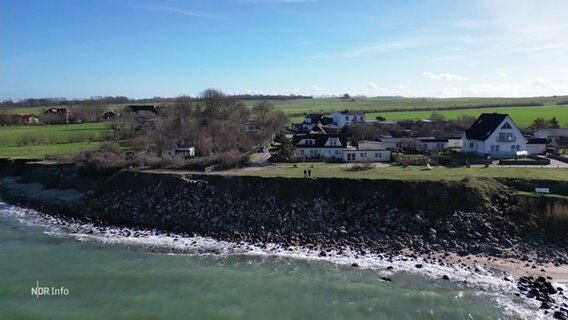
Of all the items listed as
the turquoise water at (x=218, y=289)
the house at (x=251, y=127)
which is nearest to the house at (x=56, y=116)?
the house at (x=251, y=127)

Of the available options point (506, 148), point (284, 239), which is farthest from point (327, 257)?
point (506, 148)

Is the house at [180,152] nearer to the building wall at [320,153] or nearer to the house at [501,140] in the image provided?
the building wall at [320,153]

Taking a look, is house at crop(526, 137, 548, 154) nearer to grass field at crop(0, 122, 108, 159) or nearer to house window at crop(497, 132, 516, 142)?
house window at crop(497, 132, 516, 142)

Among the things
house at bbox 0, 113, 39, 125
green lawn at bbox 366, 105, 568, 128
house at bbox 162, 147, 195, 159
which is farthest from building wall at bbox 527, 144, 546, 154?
house at bbox 0, 113, 39, 125

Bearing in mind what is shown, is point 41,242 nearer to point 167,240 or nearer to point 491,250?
point 167,240

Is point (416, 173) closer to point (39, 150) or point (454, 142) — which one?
point (454, 142)
